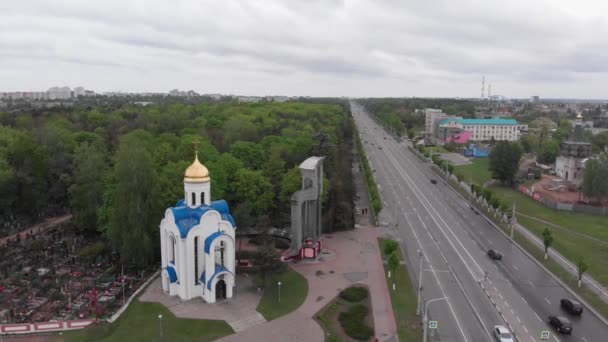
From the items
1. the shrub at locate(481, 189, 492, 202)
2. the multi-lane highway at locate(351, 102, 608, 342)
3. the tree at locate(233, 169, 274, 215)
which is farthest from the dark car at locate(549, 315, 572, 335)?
the shrub at locate(481, 189, 492, 202)

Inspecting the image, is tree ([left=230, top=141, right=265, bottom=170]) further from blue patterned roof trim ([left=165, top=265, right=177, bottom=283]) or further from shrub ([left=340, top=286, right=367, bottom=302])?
shrub ([left=340, top=286, right=367, bottom=302])

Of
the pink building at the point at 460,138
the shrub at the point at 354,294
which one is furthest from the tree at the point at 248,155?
the pink building at the point at 460,138

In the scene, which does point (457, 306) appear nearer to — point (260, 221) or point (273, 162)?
point (260, 221)

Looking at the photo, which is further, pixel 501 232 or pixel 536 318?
pixel 501 232

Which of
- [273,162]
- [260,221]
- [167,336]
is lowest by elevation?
[167,336]

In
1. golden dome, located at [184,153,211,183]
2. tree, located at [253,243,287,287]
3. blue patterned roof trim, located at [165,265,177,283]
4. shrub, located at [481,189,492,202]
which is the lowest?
blue patterned roof trim, located at [165,265,177,283]

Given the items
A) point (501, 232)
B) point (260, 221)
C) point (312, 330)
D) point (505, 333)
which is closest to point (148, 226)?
point (260, 221)
